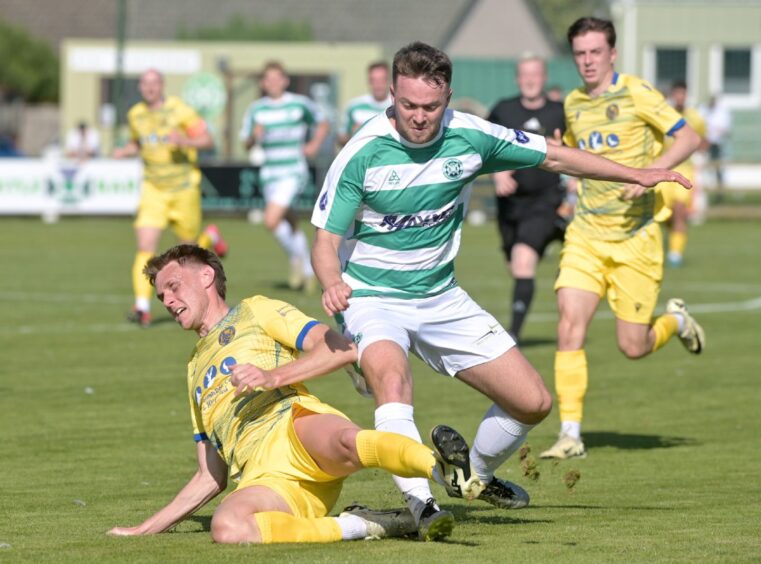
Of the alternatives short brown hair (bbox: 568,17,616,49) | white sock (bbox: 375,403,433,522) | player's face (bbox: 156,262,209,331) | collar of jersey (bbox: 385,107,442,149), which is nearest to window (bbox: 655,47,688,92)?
short brown hair (bbox: 568,17,616,49)

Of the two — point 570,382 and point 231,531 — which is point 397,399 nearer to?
point 231,531

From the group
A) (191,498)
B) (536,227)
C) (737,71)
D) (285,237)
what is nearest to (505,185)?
(536,227)

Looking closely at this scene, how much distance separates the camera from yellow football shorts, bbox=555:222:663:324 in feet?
33.4

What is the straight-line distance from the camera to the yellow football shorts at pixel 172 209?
Answer: 55.0 ft

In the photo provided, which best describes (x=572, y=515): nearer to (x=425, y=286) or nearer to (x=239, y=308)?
(x=425, y=286)

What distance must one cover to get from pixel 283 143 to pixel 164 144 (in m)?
3.80

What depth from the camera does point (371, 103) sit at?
65.2 ft

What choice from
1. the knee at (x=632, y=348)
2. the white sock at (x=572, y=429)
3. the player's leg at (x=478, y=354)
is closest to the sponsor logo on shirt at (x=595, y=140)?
the knee at (x=632, y=348)

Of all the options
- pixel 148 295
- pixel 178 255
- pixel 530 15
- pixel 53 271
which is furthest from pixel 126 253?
pixel 530 15

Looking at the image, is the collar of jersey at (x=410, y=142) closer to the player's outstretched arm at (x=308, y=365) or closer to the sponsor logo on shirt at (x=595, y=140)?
the player's outstretched arm at (x=308, y=365)

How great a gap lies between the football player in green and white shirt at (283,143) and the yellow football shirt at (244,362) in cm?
1284

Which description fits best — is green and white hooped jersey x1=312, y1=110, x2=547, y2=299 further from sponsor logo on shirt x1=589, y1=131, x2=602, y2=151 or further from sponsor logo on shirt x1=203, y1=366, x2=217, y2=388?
sponsor logo on shirt x1=589, y1=131, x2=602, y2=151

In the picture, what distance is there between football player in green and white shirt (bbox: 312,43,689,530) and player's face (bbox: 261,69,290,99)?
1272cm

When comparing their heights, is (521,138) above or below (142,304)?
above
